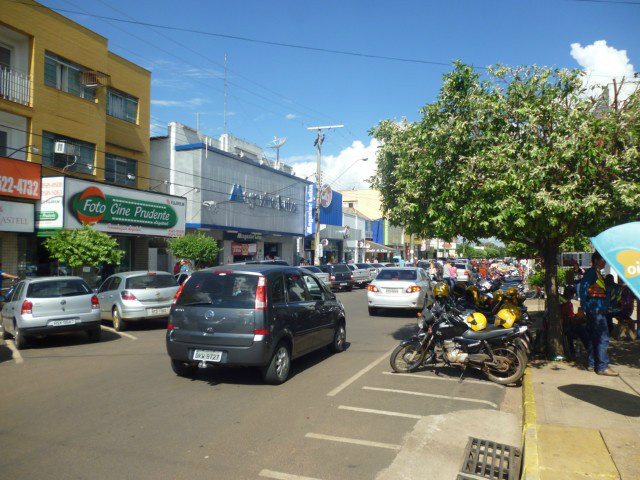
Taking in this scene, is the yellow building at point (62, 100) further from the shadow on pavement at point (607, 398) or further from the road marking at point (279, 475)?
the shadow on pavement at point (607, 398)

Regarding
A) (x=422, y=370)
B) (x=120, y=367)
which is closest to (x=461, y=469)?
(x=422, y=370)

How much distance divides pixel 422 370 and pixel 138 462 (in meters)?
5.19

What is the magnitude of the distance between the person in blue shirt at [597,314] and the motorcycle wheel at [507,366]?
4.15ft

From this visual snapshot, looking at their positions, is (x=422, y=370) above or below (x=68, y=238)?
below

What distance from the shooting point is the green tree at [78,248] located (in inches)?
A: 642

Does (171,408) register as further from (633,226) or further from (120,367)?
(633,226)

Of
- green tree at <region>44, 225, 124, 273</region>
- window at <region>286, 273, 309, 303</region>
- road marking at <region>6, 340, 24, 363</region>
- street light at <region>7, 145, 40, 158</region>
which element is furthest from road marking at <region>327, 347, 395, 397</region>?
street light at <region>7, 145, 40, 158</region>

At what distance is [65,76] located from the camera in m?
21.0

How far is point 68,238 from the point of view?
16.3 m

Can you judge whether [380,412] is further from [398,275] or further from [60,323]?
[398,275]

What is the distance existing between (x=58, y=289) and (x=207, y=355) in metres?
5.61

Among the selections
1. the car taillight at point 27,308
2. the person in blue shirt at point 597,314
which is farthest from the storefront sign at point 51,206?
the person in blue shirt at point 597,314

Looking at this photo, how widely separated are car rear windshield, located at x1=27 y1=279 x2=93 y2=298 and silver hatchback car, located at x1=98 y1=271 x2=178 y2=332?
155 centimetres

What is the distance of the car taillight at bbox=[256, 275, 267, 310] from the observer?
7.23 metres
